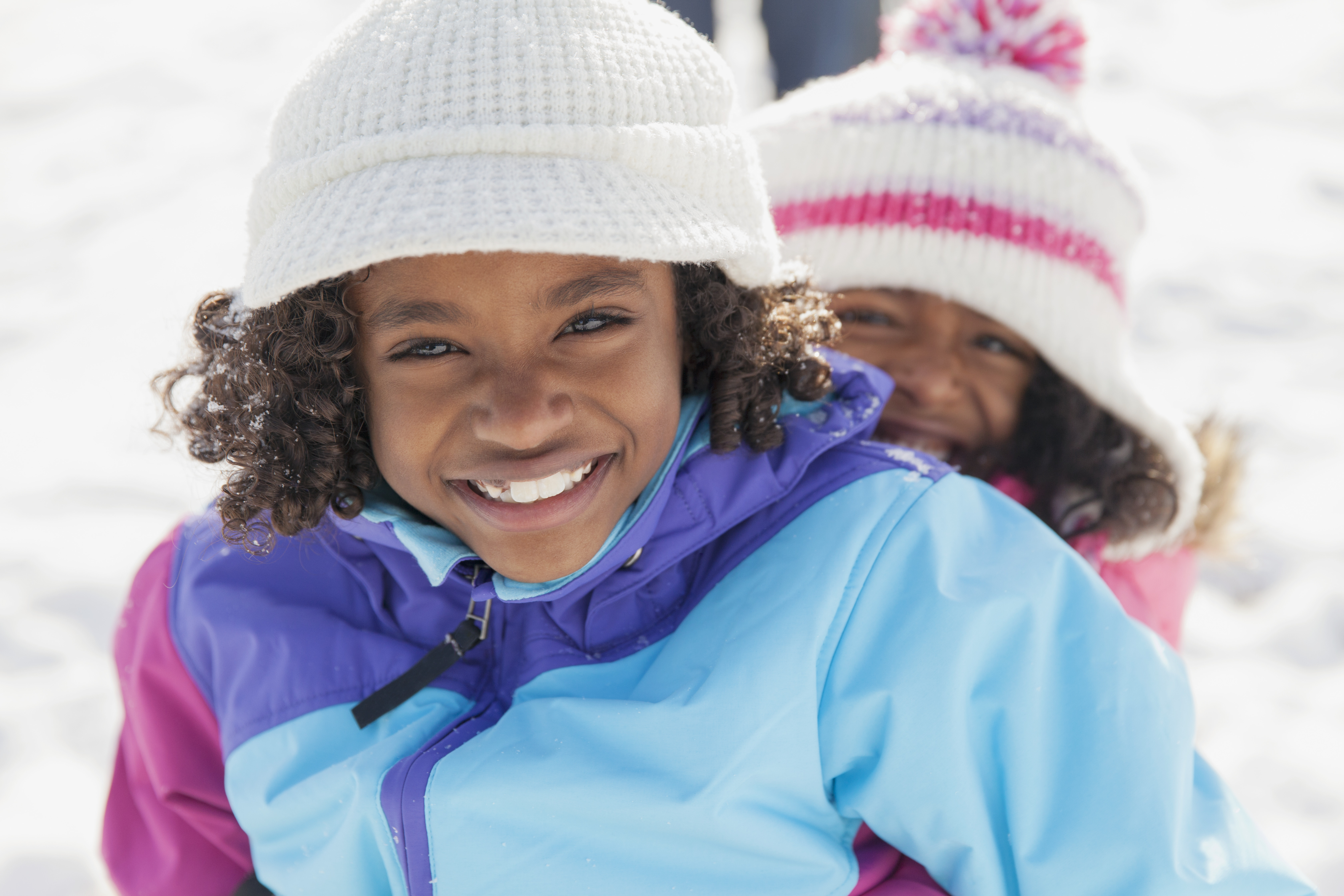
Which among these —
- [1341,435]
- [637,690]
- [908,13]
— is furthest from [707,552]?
[1341,435]

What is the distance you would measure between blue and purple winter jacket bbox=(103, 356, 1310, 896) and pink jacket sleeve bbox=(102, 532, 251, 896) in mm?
153

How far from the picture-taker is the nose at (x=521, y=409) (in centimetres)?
115

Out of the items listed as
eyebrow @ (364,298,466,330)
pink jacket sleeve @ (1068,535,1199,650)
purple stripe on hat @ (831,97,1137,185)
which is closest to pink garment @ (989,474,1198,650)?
pink jacket sleeve @ (1068,535,1199,650)

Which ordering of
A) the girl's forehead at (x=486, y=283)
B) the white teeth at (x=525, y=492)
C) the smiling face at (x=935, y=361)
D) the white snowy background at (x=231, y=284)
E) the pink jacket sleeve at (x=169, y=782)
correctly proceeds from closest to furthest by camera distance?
1. the girl's forehead at (x=486, y=283)
2. the white teeth at (x=525, y=492)
3. the pink jacket sleeve at (x=169, y=782)
4. the smiling face at (x=935, y=361)
5. the white snowy background at (x=231, y=284)

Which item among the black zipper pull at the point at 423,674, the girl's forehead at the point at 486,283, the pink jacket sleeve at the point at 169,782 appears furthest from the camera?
the pink jacket sleeve at the point at 169,782

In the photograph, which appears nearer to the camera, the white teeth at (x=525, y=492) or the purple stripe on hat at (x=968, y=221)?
the white teeth at (x=525, y=492)

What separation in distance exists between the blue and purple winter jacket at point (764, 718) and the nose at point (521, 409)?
7.2 inches

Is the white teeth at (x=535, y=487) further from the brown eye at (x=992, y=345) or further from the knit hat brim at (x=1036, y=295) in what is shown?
the brown eye at (x=992, y=345)

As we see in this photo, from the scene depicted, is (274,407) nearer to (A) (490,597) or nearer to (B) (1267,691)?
(A) (490,597)

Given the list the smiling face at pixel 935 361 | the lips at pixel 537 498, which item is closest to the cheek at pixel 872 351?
the smiling face at pixel 935 361

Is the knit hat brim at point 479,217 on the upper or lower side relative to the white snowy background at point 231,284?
upper

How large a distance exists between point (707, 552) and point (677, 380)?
0.23 metres

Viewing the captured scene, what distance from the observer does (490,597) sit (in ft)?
4.36

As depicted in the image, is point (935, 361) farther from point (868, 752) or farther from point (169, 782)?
point (169, 782)
